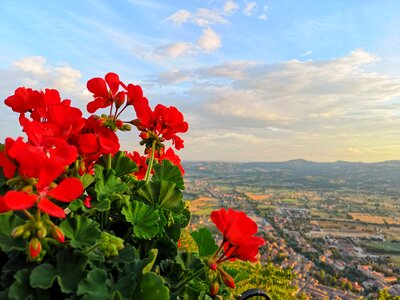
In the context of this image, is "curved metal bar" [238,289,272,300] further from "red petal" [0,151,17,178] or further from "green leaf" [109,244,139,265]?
"red petal" [0,151,17,178]

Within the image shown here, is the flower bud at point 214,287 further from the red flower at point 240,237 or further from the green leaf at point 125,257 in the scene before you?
the green leaf at point 125,257

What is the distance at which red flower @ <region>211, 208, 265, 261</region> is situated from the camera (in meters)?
0.97

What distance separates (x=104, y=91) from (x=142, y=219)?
1.63ft

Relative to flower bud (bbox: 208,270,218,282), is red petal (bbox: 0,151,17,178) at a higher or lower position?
higher

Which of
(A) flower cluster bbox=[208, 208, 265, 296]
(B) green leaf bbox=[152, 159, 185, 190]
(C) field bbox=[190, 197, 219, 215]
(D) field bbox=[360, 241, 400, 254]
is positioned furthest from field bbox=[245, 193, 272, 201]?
(A) flower cluster bbox=[208, 208, 265, 296]

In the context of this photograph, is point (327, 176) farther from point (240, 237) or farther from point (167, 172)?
point (240, 237)

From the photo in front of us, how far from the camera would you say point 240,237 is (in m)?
0.98

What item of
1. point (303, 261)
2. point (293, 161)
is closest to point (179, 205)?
point (303, 261)

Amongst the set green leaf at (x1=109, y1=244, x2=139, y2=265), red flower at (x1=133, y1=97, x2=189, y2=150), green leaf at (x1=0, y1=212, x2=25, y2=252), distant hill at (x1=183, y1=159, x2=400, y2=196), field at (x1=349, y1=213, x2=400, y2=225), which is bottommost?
field at (x1=349, y1=213, x2=400, y2=225)

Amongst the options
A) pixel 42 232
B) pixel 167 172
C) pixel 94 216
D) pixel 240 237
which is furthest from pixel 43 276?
pixel 167 172

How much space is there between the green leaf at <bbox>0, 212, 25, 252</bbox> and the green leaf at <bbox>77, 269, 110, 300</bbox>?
186 millimetres

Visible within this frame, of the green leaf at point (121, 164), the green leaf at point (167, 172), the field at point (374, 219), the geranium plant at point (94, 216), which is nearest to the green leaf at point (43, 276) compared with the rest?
the geranium plant at point (94, 216)

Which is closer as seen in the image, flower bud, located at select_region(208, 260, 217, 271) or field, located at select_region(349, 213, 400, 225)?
flower bud, located at select_region(208, 260, 217, 271)

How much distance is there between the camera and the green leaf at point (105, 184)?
1.27 meters
